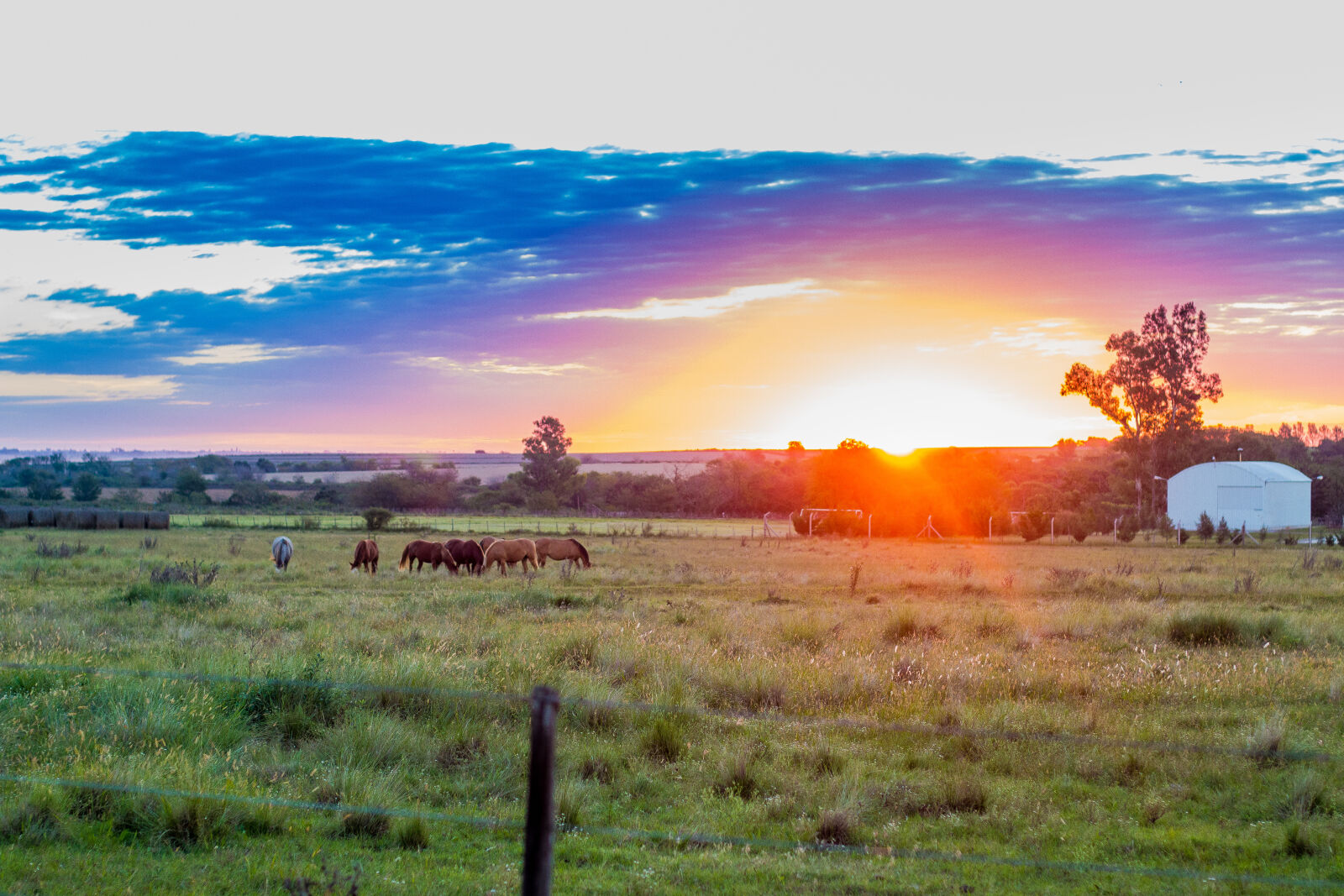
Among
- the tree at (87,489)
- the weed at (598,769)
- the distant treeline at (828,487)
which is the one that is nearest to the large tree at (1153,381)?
the distant treeline at (828,487)

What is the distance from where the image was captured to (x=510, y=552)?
31.0 metres

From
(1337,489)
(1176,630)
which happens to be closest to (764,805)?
(1176,630)

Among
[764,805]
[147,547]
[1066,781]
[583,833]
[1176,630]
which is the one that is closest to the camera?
[583,833]

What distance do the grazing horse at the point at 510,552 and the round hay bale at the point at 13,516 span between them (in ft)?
127

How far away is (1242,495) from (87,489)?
351 feet

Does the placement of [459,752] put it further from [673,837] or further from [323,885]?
[323,885]

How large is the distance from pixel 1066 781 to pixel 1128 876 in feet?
5.75

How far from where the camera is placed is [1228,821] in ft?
22.0

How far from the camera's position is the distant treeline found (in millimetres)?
68688

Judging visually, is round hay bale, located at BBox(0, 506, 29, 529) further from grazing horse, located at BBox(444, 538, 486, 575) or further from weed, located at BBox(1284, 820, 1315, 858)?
weed, located at BBox(1284, 820, 1315, 858)

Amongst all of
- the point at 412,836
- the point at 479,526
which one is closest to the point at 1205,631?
the point at 412,836

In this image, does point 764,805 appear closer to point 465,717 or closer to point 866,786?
point 866,786

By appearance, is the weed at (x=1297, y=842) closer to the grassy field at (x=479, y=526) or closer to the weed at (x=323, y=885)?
the weed at (x=323, y=885)

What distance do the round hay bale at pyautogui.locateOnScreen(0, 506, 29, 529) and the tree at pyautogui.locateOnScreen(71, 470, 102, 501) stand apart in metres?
43.7
